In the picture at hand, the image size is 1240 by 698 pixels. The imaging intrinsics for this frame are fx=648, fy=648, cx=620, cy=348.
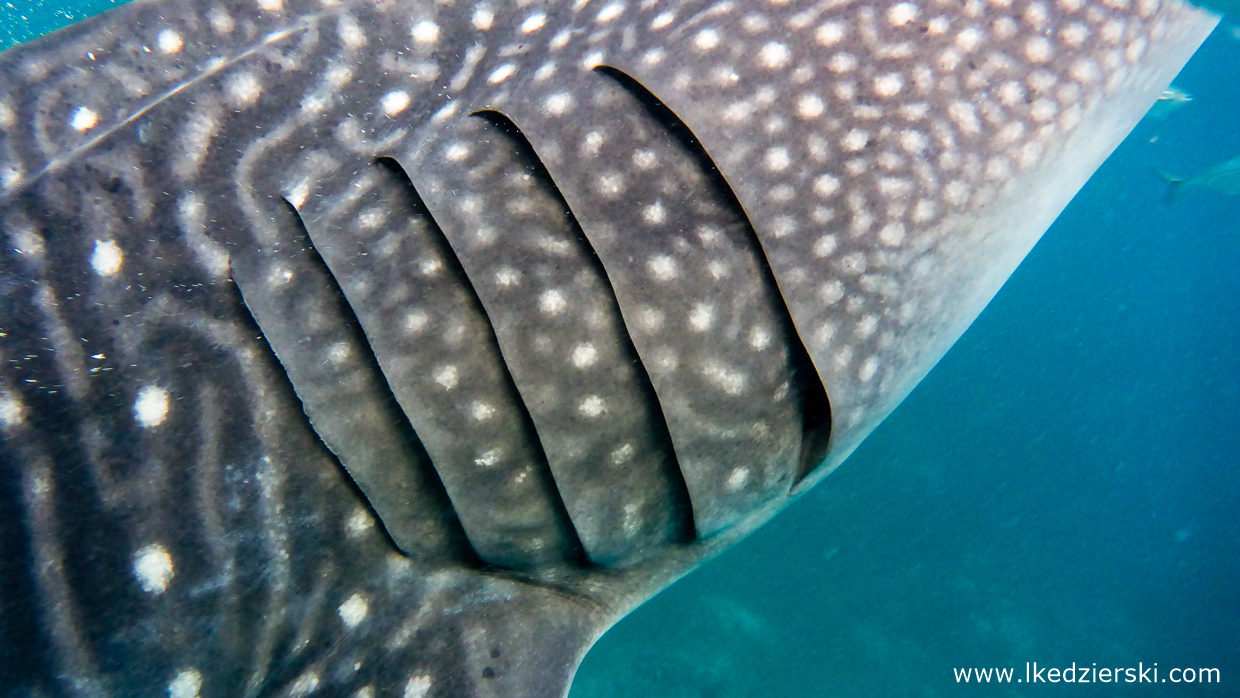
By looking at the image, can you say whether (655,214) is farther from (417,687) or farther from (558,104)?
(417,687)

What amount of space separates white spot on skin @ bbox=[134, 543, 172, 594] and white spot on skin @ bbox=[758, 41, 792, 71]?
1889 mm

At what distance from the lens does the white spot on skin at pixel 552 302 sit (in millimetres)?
1574

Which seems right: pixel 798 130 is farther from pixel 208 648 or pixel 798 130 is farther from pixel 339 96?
pixel 208 648

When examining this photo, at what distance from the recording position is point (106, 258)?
1.70 m

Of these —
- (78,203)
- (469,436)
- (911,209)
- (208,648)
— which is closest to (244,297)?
(78,203)

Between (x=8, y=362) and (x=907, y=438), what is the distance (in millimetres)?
16872

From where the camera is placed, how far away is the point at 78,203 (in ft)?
5.66

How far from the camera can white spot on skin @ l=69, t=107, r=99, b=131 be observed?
1.92 meters

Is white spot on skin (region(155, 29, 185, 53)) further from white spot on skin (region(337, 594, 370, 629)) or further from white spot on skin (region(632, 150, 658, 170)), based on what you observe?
white spot on skin (region(337, 594, 370, 629))

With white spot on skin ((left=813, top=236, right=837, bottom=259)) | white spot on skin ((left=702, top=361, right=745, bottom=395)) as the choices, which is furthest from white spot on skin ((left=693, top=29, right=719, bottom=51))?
white spot on skin ((left=702, top=361, right=745, bottom=395))

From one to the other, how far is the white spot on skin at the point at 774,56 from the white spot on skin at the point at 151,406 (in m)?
1.71

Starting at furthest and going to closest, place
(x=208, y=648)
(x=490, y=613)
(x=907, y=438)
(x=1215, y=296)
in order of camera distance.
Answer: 1. (x=1215, y=296)
2. (x=907, y=438)
3. (x=490, y=613)
4. (x=208, y=648)

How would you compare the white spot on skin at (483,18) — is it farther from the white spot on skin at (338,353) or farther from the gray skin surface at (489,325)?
the white spot on skin at (338,353)

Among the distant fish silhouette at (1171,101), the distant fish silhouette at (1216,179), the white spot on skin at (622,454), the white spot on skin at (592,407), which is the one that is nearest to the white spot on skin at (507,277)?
the white spot on skin at (592,407)
